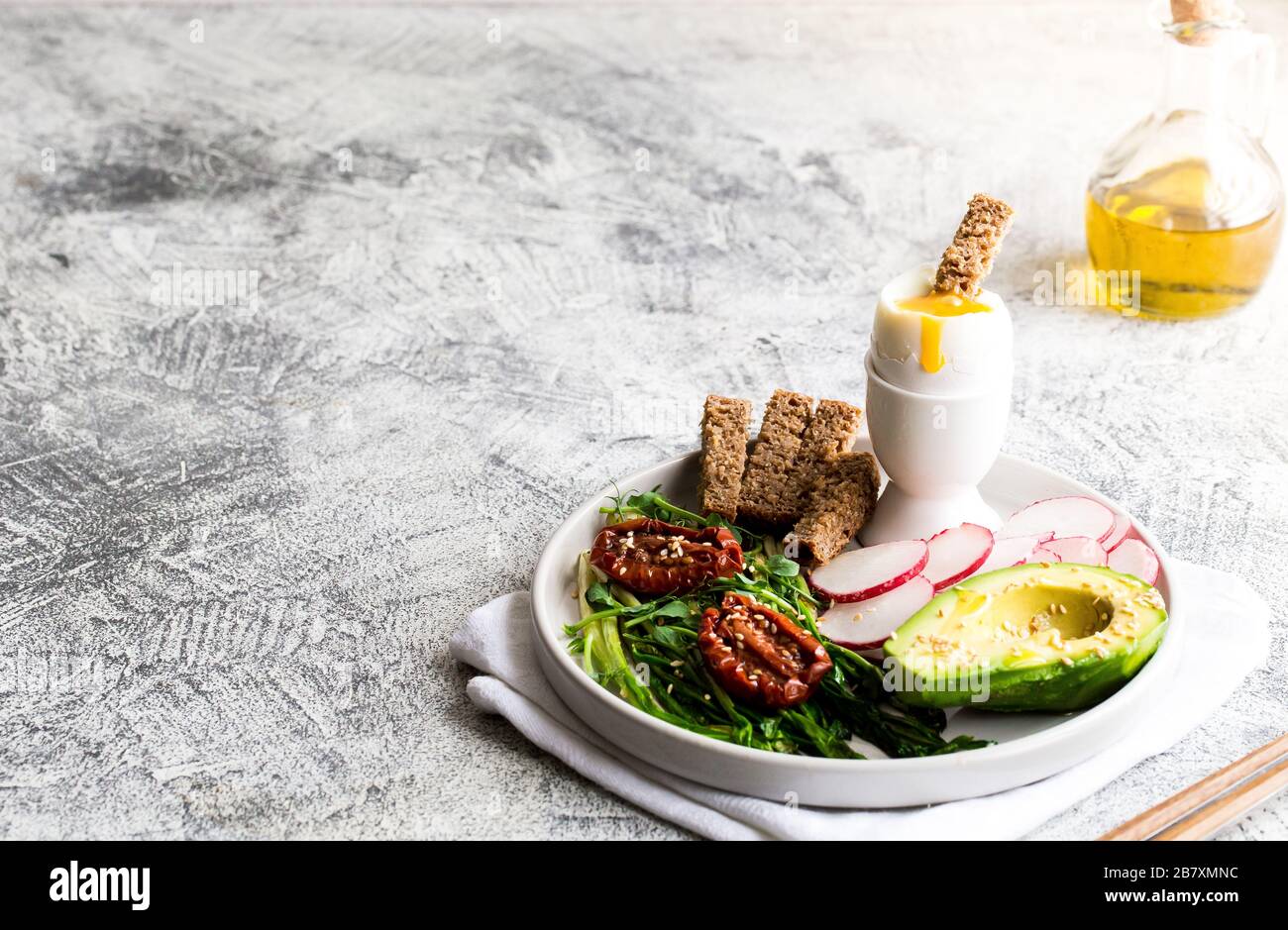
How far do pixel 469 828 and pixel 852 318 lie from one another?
53.5 inches

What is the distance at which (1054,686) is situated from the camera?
1.30m

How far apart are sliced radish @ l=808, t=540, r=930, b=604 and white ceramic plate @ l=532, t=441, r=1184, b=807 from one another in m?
0.17

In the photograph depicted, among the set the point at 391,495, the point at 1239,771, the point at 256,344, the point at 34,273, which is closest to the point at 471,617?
the point at 391,495

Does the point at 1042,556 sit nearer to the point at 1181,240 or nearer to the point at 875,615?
the point at 875,615

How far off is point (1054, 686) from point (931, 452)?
329 millimetres

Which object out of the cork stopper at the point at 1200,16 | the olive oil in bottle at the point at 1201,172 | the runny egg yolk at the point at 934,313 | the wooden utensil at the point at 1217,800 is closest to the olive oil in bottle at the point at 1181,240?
the olive oil in bottle at the point at 1201,172

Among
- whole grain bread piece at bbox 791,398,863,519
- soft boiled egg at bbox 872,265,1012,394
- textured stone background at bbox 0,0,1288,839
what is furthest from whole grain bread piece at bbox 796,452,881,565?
textured stone background at bbox 0,0,1288,839

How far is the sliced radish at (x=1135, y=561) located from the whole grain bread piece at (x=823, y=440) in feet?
1.12

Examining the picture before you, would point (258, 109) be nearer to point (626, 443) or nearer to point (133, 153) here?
point (133, 153)

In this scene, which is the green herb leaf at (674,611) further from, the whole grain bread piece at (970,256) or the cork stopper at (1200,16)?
the cork stopper at (1200,16)

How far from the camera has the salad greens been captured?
4.34 ft

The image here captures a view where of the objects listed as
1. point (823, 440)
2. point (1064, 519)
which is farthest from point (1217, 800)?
point (823, 440)

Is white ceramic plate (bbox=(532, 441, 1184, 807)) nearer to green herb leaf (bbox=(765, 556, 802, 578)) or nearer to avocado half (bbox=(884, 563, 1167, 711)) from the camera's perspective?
avocado half (bbox=(884, 563, 1167, 711))

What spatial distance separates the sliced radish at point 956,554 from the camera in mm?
1475
